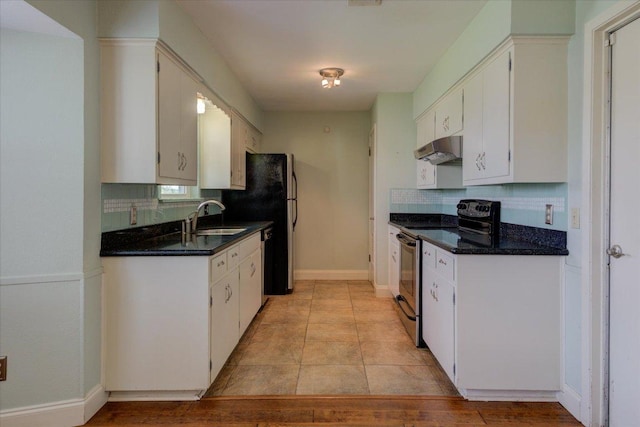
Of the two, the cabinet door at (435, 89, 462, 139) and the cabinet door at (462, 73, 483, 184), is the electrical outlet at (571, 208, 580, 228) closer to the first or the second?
the cabinet door at (462, 73, 483, 184)

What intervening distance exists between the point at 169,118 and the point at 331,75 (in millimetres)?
1882

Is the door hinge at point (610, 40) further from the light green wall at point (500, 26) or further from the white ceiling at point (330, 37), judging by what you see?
the white ceiling at point (330, 37)

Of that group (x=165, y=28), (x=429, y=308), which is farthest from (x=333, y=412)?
(x=165, y=28)

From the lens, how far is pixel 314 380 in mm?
2387

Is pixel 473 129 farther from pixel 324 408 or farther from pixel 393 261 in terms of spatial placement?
pixel 324 408

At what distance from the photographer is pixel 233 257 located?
2646 millimetres

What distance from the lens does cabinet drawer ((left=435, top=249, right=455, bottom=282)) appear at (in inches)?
86.2

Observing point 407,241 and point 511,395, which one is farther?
point 407,241

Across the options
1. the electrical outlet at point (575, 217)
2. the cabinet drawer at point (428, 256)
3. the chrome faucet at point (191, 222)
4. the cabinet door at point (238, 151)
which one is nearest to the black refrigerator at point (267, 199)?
the cabinet door at point (238, 151)

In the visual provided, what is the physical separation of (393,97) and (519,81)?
7.85 ft

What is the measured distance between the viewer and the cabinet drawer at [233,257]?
2.53 metres

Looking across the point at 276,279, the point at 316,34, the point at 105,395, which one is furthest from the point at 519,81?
the point at 276,279

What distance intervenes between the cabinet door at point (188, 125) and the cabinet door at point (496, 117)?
2.05 meters

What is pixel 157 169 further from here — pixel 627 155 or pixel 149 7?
pixel 627 155
